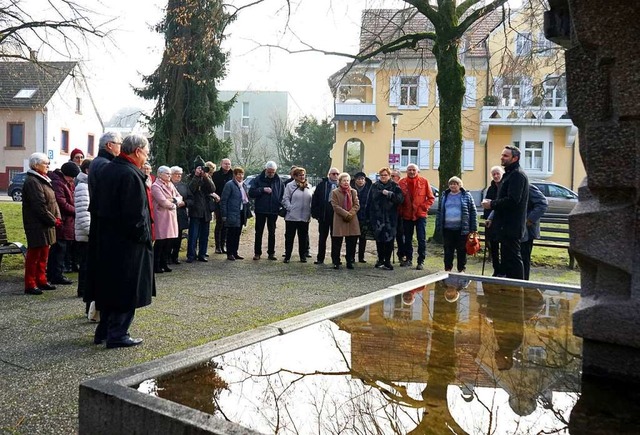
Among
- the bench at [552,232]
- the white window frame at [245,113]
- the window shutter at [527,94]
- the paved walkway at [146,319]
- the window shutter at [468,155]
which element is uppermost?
the white window frame at [245,113]

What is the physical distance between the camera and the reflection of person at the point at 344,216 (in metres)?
11.7

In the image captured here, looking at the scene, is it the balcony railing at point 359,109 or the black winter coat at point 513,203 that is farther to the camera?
the balcony railing at point 359,109

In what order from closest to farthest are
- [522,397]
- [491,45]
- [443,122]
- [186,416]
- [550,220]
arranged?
[186,416], [522,397], [550,220], [443,122], [491,45]

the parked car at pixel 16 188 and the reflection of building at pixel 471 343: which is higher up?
the parked car at pixel 16 188

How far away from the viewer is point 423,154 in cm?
3906

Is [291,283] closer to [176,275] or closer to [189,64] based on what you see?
[176,275]

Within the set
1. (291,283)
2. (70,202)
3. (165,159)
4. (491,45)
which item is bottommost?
(291,283)

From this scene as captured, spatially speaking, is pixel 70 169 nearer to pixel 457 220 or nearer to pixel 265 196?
pixel 265 196

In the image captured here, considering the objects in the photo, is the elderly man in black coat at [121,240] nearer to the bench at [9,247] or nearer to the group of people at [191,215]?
the group of people at [191,215]

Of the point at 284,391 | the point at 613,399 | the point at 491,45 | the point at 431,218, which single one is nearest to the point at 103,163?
the point at 284,391

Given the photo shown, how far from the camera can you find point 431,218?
2527 cm

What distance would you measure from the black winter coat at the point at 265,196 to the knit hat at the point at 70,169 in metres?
4.16

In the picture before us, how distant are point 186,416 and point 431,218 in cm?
2296

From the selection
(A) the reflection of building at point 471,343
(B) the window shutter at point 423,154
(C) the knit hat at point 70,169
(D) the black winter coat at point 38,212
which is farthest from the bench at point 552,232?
(B) the window shutter at point 423,154
